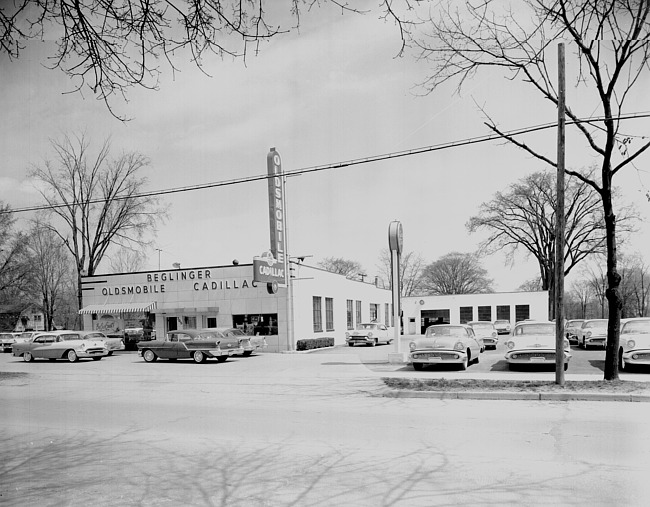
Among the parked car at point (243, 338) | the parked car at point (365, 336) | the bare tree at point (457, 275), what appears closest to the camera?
the parked car at point (243, 338)

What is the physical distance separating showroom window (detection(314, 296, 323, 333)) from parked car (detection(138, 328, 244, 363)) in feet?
31.9

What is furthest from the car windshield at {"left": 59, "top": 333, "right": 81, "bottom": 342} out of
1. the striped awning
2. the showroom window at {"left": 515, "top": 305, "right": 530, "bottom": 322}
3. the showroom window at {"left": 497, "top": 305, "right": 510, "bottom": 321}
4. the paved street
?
the showroom window at {"left": 515, "top": 305, "right": 530, "bottom": 322}

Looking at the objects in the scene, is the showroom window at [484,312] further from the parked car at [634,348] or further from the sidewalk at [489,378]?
the parked car at [634,348]

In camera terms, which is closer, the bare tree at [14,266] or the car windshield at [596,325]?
the car windshield at [596,325]

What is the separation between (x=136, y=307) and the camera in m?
33.6

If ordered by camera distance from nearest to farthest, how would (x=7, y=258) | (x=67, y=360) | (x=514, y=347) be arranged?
(x=514, y=347) → (x=67, y=360) → (x=7, y=258)

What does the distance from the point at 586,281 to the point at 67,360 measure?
65.1 m

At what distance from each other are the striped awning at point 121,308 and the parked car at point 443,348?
19.4 metres

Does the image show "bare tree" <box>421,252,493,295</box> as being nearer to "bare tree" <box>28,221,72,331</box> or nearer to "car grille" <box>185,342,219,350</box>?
"bare tree" <box>28,221,72,331</box>

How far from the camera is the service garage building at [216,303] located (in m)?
31.4

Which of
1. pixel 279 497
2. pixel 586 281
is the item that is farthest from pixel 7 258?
pixel 586 281

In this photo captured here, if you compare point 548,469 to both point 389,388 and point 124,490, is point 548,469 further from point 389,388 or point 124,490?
point 389,388

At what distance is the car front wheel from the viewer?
2514cm

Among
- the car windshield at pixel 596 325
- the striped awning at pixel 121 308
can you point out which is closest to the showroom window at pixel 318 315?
the striped awning at pixel 121 308
